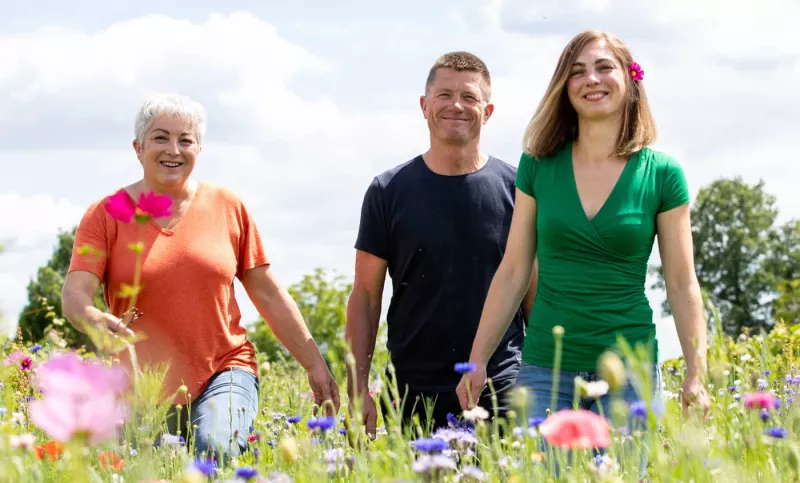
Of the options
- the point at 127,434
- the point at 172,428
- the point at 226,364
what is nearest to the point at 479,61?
the point at 226,364

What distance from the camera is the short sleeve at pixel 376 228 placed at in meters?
Answer: 4.97

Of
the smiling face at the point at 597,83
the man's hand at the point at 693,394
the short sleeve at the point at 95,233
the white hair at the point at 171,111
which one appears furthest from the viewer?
the white hair at the point at 171,111

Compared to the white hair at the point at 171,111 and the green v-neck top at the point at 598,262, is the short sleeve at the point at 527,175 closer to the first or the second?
the green v-neck top at the point at 598,262

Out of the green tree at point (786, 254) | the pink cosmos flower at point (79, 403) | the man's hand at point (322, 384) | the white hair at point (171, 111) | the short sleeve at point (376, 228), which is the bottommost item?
the pink cosmos flower at point (79, 403)

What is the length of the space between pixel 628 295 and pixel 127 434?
1.93 metres

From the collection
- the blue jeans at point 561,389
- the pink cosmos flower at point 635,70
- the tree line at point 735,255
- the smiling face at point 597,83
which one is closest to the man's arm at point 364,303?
the blue jeans at point 561,389

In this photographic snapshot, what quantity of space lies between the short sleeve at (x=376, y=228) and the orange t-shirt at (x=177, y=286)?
2.19ft

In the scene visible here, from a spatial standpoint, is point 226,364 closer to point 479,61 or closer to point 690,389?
point 479,61

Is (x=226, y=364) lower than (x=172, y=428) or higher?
higher

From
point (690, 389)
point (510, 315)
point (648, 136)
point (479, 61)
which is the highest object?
point (479, 61)

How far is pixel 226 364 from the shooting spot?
486 centimetres

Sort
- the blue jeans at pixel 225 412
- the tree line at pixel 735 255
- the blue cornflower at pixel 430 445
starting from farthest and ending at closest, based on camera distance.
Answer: the tree line at pixel 735 255 < the blue jeans at pixel 225 412 < the blue cornflower at pixel 430 445

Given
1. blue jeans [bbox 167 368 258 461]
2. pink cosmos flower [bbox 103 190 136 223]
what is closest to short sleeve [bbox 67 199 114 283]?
blue jeans [bbox 167 368 258 461]

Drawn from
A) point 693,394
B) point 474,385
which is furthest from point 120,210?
point 693,394
